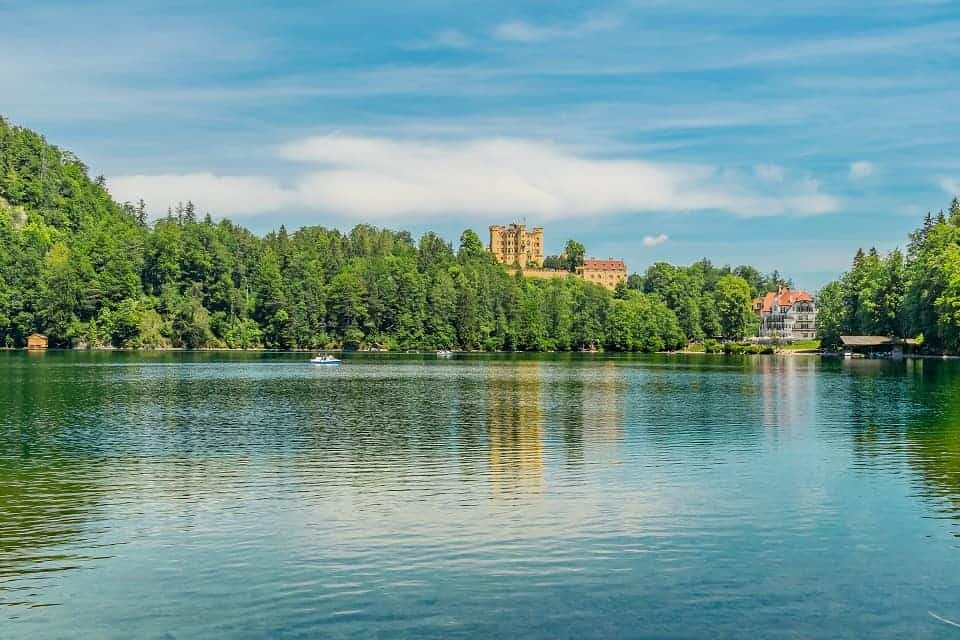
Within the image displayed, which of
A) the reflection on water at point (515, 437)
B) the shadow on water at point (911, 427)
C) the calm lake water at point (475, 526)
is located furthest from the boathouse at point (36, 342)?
the shadow on water at point (911, 427)

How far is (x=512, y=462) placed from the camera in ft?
121

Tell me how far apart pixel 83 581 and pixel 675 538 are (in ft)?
47.1

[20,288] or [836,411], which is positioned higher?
[20,288]

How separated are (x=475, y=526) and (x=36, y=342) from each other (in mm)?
184357

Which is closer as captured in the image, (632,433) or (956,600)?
(956,600)

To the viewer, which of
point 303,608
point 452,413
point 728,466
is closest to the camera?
point 303,608

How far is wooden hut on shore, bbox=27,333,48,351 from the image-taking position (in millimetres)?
186375

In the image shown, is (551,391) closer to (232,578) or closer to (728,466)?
(728,466)

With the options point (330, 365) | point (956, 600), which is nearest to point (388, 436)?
point (956, 600)

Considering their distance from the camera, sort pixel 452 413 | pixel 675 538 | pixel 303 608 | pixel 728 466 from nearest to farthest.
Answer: pixel 303 608 < pixel 675 538 < pixel 728 466 < pixel 452 413

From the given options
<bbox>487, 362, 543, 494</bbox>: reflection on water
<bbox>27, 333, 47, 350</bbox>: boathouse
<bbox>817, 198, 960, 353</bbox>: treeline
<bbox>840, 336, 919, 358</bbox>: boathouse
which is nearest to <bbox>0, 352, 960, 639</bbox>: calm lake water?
<bbox>487, 362, 543, 494</bbox>: reflection on water

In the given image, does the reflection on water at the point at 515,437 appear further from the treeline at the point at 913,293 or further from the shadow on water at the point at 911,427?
the treeline at the point at 913,293

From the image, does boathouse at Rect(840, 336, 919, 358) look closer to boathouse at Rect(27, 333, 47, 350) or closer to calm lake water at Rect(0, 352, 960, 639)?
calm lake water at Rect(0, 352, 960, 639)

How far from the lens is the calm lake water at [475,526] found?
60.2 ft
